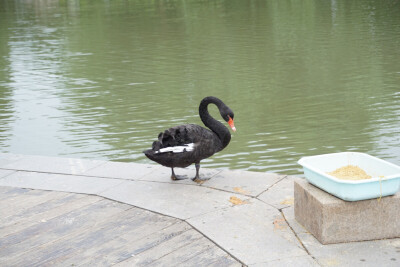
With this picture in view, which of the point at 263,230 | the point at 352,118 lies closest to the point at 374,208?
the point at 263,230

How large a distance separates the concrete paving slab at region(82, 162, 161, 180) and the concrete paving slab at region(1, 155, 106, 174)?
0.12 metres

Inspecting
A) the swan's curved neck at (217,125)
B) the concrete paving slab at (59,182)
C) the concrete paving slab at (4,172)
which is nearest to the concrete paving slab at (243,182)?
the swan's curved neck at (217,125)

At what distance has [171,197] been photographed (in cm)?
539

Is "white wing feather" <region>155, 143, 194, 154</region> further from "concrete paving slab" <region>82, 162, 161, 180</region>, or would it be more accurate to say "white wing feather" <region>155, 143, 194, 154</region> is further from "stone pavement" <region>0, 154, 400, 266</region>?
"concrete paving slab" <region>82, 162, 161, 180</region>

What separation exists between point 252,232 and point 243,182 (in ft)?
3.68

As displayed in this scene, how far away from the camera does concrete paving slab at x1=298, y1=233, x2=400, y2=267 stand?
4.02m

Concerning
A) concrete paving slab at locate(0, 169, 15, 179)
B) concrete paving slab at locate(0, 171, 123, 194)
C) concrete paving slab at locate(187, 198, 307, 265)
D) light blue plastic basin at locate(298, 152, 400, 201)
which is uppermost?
light blue plastic basin at locate(298, 152, 400, 201)

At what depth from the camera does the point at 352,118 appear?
30.7 feet

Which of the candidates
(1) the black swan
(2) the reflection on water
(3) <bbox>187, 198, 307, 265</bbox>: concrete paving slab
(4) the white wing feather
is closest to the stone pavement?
(3) <bbox>187, 198, 307, 265</bbox>: concrete paving slab

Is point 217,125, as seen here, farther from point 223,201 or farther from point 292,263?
point 292,263

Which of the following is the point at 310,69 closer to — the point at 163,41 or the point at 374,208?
the point at 163,41

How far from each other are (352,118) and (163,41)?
9.80 meters

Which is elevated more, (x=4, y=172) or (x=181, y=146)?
(x=181, y=146)

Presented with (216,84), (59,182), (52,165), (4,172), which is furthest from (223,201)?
(216,84)
